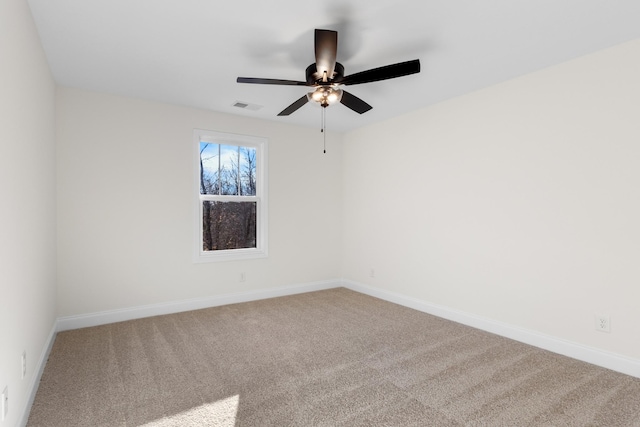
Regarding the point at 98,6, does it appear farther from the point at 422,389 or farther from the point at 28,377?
the point at 422,389

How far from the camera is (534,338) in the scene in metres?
2.97

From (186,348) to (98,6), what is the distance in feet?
8.56

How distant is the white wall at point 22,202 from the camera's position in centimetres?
156

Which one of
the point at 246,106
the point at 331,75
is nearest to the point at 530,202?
the point at 331,75

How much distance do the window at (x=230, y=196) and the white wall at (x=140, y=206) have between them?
0.11 metres

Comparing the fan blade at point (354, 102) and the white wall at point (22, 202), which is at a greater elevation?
the fan blade at point (354, 102)

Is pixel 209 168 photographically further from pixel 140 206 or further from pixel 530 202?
pixel 530 202

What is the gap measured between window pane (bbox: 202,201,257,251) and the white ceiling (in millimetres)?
1537

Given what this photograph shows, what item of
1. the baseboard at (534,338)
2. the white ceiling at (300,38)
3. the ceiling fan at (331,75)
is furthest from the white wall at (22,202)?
the baseboard at (534,338)

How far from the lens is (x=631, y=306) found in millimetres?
2465

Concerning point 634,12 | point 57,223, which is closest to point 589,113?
point 634,12

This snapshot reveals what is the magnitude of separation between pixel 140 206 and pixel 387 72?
301 centimetres

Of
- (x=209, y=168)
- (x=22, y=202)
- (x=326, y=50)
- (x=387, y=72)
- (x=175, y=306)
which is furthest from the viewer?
(x=209, y=168)

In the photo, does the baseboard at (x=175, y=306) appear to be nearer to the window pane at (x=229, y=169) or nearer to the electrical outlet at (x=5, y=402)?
the window pane at (x=229, y=169)
